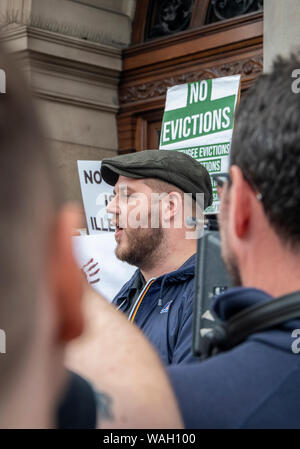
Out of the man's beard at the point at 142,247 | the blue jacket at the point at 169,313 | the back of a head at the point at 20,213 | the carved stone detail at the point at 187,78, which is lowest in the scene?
the blue jacket at the point at 169,313

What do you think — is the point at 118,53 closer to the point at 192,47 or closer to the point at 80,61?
the point at 80,61

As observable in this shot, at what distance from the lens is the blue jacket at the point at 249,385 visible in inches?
42.8

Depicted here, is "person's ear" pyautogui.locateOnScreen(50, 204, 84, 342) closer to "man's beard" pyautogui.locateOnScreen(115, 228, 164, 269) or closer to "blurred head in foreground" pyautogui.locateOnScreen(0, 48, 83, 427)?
"blurred head in foreground" pyautogui.locateOnScreen(0, 48, 83, 427)

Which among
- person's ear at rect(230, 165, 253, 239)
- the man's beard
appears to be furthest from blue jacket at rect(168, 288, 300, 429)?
the man's beard

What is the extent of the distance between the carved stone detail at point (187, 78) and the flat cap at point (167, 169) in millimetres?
1768

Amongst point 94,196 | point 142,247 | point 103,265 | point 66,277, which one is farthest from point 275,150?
point 94,196

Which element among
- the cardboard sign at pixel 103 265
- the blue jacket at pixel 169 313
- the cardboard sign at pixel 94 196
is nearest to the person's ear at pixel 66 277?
the blue jacket at pixel 169 313

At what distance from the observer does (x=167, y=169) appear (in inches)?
127

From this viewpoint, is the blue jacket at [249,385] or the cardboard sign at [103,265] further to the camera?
the cardboard sign at [103,265]

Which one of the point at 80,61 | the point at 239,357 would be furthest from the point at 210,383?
the point at 80,61

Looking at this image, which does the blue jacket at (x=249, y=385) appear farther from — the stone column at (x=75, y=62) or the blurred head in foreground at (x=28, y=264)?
the stone column at (x=75, y=62)

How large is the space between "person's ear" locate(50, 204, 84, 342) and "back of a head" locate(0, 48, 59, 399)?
0.01 meters

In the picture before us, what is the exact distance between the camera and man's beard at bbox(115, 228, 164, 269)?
314cm

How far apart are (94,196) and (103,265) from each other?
603 mm
